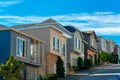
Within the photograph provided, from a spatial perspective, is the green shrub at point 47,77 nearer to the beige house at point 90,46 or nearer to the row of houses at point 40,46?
the row of houses at point 40,46

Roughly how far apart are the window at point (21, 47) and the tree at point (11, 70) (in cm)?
397

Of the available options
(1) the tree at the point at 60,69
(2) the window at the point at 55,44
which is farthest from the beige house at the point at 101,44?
(1) the tree at the point at 60,69

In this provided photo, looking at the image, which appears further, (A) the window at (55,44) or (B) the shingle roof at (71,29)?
(B) the shingle roof at (71,29)

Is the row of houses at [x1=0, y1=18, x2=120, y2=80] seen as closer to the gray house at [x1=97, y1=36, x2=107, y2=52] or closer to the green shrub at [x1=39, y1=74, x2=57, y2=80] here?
the green shrub at [x1=39, y1=74, x2=57, y2=80]

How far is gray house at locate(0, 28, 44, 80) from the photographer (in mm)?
38000

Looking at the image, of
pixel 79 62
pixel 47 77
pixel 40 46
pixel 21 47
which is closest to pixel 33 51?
→ pixel 40 46

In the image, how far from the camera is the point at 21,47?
134ft

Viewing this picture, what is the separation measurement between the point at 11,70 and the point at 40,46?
11002 mm

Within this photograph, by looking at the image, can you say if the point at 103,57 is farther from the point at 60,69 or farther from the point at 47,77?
the point at 47,77

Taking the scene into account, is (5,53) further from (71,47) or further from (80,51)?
(80,51)

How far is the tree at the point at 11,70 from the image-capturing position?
117 feet

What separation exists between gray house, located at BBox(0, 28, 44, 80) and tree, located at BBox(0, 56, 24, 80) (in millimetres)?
2183

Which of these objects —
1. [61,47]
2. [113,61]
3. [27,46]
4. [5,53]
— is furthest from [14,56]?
[113,61]

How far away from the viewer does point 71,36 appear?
60.9 m
